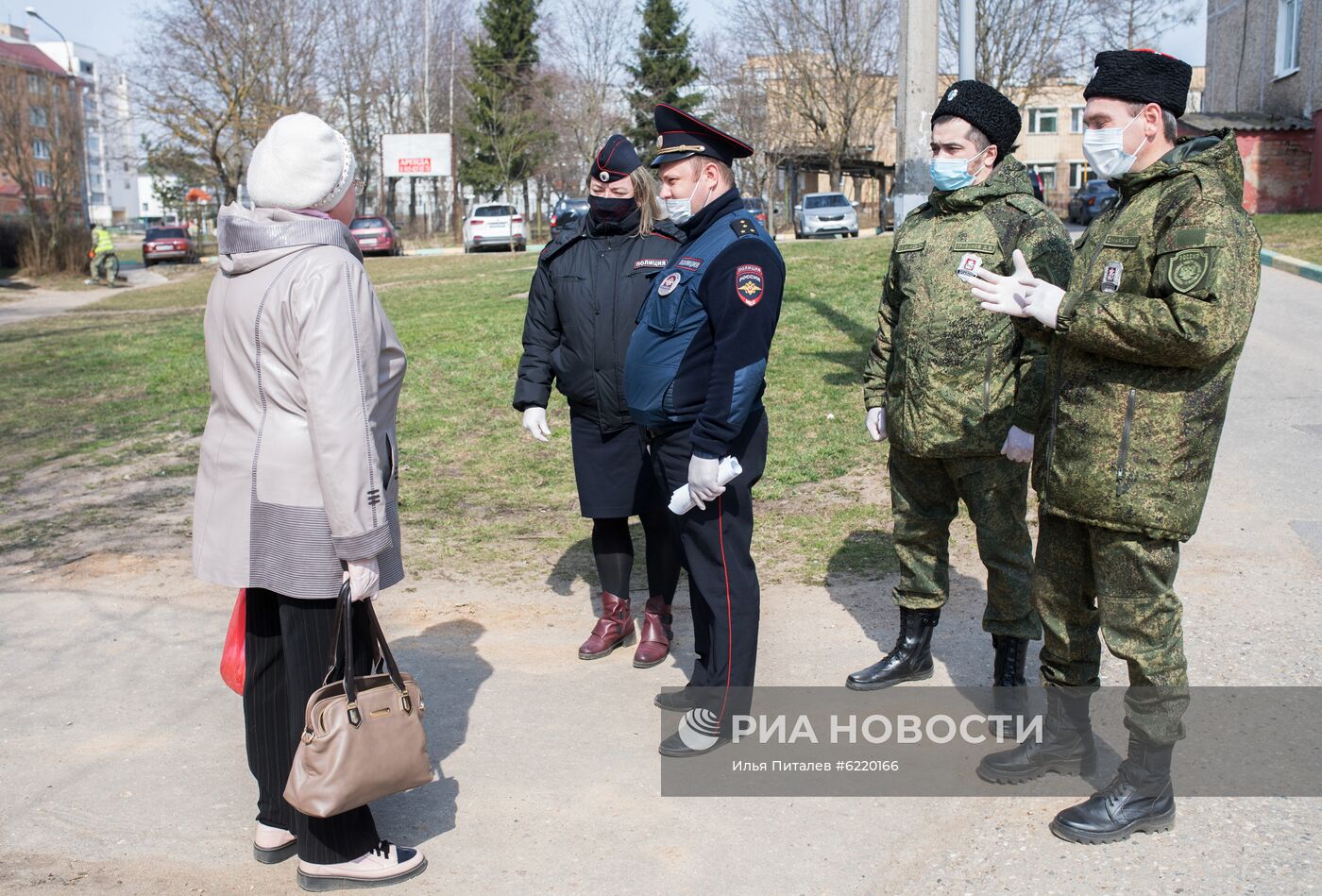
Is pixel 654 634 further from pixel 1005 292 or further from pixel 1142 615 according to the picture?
pixel 1005 292

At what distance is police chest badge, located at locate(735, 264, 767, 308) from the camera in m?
3.52

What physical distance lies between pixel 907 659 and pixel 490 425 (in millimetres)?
5411

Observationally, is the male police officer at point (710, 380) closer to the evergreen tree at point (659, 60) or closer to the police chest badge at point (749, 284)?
the police chest badge at point (749, 284)

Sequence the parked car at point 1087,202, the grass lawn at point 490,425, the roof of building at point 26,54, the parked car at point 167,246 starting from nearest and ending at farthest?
the grass lawn at point 490,425
the parked car at point 1087,202
the parked car at point 167,246
the roof of building at point 26,54

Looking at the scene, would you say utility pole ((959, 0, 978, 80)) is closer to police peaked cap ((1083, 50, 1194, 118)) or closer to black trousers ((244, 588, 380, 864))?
police peaked cap ((1083, 50, 1194, 118))

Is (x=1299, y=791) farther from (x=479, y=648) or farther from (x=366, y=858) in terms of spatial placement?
(x=479, y=648)

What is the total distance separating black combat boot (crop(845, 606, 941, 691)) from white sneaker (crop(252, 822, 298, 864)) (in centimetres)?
204

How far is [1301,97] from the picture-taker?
28.0 metres

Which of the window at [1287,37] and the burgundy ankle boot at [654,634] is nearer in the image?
the burgundy ankle boot at [654,634]

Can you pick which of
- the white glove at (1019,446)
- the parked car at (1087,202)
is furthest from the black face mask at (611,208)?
the parked car at (1087,202)

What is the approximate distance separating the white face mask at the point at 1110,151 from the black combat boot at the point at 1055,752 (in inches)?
60.3

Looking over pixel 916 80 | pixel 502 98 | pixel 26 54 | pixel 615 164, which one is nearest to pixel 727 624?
pixel 615 164

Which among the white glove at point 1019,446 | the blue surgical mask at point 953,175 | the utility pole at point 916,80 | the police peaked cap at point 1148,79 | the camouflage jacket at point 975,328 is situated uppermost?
the utility pole at point 916,80

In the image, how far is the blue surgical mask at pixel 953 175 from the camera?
3.84 metres
